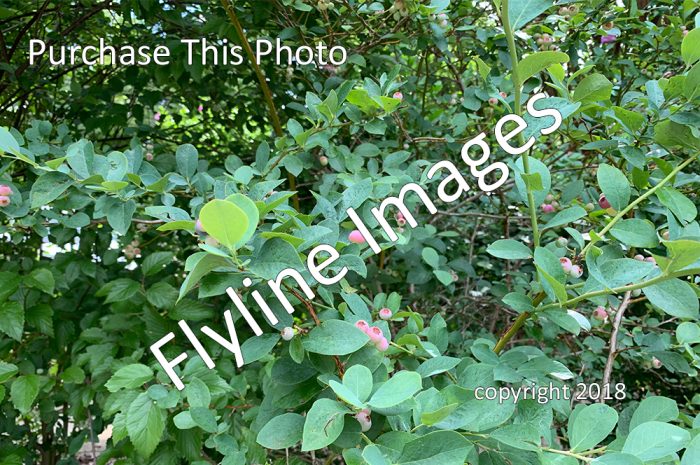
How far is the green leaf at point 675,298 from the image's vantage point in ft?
2.08

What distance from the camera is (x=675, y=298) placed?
25.4 inches

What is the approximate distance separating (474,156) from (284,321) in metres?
1.34

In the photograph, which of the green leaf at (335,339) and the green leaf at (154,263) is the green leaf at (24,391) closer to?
the green leaf at (154,263)

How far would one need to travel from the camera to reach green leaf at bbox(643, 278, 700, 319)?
0.63m

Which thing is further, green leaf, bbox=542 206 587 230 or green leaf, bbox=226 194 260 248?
green leaf, bbox=542 206 587 230

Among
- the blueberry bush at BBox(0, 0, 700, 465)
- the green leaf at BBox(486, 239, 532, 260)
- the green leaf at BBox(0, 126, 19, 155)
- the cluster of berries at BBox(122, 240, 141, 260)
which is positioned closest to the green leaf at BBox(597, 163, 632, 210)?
the blueberry bush at BBox(0, 0, 700, 465)

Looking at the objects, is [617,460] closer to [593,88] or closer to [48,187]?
[593,88]

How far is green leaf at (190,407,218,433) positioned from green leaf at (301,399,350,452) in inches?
14.5

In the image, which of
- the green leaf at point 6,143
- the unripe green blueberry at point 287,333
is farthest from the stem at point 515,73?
the green leaf at point 6,143

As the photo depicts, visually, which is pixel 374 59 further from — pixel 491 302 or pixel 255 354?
pixel 255 354

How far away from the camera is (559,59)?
67 centimetres

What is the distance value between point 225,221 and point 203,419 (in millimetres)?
466

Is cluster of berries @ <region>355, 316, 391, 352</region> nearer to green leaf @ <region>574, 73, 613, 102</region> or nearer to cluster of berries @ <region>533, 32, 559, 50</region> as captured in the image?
green leaf @ <region>574, 73, 613, 102</region>

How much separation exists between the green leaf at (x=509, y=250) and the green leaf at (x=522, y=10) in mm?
258
